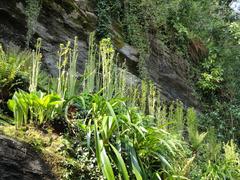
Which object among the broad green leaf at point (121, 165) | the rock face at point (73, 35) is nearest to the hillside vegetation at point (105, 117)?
the broad green leaf at point (121, 165)

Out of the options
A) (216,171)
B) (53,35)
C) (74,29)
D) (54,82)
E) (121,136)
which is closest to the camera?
(121,136)

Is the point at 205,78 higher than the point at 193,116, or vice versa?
the point at 205,78

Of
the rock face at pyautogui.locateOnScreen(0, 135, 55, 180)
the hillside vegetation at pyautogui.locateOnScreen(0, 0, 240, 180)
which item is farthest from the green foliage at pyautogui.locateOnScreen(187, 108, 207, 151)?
the rock face at pyautogui.locateOnScreen(0, 135, 55, 180)

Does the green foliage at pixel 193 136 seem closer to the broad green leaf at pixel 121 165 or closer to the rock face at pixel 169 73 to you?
the rock face at pixel 169 73

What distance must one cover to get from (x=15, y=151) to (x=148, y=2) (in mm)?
6034

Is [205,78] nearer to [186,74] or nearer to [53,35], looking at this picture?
[186,74]

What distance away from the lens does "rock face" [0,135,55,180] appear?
2.58 m

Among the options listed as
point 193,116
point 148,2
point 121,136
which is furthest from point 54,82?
point 148,2

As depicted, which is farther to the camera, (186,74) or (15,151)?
(186,74)

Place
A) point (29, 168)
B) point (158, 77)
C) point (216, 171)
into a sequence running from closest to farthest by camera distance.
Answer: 1. point (29, 168)
2. point (216, 171)
3. point (158, 77)

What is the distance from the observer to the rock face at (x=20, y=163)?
2.58 meters

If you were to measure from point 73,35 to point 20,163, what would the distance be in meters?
3.92

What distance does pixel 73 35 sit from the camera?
6.27 metres

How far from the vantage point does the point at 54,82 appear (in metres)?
4.18
